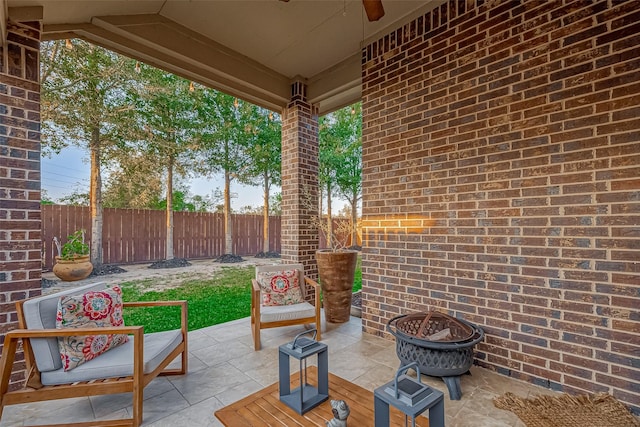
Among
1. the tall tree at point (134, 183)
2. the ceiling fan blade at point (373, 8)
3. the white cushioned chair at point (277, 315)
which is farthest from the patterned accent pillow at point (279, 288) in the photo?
the tall tree at point (134, 183)

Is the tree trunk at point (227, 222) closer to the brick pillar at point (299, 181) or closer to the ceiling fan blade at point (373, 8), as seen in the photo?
the brick pillar at point (299, 181)

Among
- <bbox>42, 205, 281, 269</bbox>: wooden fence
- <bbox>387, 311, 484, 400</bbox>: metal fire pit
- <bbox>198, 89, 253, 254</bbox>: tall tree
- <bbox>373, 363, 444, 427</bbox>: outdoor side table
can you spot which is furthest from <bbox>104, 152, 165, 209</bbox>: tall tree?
<bbox>373, 363, 444, 427</bbox>: outdoor side table

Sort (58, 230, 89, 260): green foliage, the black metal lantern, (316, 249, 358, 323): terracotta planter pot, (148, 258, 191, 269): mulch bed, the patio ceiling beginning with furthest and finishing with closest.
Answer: (148, 258, 191, 269): mulch bed, (58, 230, 89, 260): green foliage, (316, 249, 358, 323): terracotta planter pot, the patio ceiling, the black metal lantern

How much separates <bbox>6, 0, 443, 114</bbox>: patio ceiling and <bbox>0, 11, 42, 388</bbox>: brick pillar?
30 centimetres

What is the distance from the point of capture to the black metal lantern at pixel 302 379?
183 cm

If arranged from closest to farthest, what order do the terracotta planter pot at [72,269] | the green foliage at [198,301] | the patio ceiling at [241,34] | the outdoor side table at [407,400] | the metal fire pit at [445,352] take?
the outdoor side table at [407,400]
the metal fire pit at [445,352]
the patio ceiling at [241,34]
the green foliage at [198,301]
the terracotta planter pot at [72,269]

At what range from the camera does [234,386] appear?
2.28m

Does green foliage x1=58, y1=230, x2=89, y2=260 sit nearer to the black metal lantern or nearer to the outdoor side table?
the black metal lantern

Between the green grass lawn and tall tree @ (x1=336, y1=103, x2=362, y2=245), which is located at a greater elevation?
tall tree @ (x1=336, y1=103, x2=362, y2=245)

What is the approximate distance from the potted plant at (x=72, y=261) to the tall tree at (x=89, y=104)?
695mm

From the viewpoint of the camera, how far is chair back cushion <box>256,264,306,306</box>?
11.2 ft

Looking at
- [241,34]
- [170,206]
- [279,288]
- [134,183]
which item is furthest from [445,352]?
[134,183]

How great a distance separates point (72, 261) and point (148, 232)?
2235mm

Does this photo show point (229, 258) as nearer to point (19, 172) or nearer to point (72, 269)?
point (72, 269)
